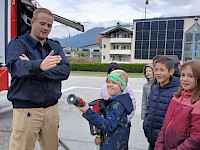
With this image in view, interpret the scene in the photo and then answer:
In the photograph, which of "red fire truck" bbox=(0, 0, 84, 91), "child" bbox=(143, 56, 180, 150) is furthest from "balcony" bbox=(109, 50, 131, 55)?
"child" bbox=(143, 56, 180, 150)

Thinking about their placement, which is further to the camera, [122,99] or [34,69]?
[122,99]

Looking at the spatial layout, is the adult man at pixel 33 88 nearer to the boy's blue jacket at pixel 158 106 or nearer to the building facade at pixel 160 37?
the boy's blue jacket at pixel 158 106

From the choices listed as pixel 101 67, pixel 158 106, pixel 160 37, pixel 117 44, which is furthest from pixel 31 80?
pixel 117 44

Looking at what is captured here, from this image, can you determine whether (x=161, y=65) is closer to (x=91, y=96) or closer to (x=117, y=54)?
(x=91, y=96)

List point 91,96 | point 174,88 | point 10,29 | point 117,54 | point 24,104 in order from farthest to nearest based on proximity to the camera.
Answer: point 117,54, point 91,96, point 10,29, point 174,88, point 24,104

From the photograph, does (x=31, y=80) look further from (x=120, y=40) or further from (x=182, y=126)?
(x=120, y=40)

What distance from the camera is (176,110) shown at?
1707 millimetres

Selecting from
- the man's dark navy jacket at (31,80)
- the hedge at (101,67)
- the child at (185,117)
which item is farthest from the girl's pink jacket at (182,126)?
the hedge at (101,67)

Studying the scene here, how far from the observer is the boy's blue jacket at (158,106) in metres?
2.17

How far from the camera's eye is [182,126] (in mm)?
1636

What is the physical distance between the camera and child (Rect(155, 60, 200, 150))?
155 cm

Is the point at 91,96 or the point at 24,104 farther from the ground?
the point at 24,104

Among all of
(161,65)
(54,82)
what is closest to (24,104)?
(54,82)

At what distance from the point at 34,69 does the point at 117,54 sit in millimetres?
42131
